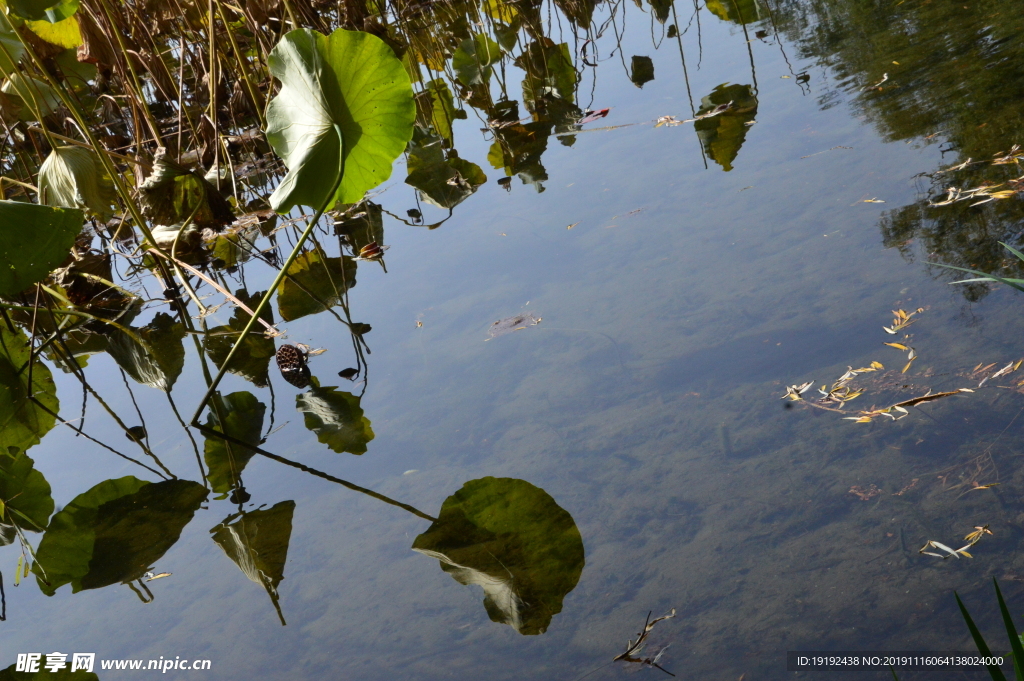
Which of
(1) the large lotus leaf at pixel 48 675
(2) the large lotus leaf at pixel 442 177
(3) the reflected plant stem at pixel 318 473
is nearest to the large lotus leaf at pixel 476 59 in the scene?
(2) the large lotus leaf at pixel 442 177

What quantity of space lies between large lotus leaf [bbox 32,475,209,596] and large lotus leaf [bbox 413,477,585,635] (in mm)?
517

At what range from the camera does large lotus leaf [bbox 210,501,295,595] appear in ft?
4.02

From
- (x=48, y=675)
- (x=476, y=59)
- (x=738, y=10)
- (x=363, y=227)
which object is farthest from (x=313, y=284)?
(x=738, y=10)

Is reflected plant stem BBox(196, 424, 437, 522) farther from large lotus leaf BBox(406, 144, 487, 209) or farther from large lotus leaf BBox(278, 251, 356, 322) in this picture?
large lotus leaf BBox(406, 144, 487, 209)

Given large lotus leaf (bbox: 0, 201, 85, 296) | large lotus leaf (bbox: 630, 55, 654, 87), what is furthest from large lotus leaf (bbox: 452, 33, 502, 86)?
large lotus leaf (bbox: 0, 201, 85, 296)

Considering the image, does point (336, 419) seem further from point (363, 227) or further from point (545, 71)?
point (545, 71)

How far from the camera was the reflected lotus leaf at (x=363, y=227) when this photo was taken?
8.05ft

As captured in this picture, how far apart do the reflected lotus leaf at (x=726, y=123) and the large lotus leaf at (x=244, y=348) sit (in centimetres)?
131

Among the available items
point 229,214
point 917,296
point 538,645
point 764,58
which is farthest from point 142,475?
point 764,58

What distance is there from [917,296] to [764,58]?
1.93 meters

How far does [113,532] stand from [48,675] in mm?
293

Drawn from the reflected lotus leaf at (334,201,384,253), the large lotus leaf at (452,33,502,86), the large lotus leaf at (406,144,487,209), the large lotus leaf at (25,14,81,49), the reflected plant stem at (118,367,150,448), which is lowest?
the reflected plant stem at (118,367,150,448)

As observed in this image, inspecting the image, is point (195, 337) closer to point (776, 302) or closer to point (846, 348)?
point (776, 302)

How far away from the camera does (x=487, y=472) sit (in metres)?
1.28
